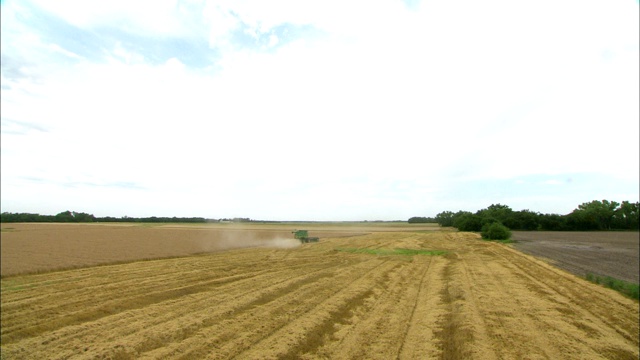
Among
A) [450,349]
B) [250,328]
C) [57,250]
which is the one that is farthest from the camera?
[57,250]

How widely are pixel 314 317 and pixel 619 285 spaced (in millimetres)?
13227

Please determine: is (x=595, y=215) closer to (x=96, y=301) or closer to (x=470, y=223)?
(x=96, y=301)

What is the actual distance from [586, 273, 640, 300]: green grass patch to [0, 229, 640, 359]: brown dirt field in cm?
52

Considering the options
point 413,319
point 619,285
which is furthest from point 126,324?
point 619,285

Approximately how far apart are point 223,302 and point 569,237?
43171 mm

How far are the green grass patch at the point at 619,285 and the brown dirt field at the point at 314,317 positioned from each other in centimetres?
52

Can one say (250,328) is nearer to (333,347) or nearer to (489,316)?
(333,347)

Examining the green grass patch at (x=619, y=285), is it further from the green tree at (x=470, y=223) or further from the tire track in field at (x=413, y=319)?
the green tree at (x=470, y=223)

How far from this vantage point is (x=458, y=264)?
20766 millimetres

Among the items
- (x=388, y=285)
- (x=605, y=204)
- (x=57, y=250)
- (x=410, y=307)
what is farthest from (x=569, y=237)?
(x=57, y=250)

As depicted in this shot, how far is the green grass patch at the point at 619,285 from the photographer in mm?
12960

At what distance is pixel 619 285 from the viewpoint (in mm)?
14211

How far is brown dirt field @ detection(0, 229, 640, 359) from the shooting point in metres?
7.11

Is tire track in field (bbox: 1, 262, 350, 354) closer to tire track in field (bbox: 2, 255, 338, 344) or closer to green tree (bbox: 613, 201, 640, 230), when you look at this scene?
tire track in field (bbox: 2, 255, 338, 344)
